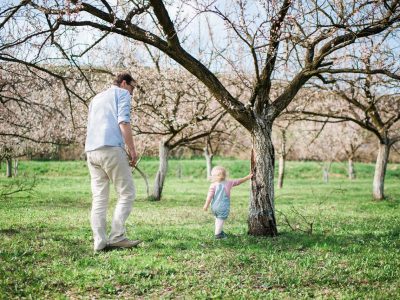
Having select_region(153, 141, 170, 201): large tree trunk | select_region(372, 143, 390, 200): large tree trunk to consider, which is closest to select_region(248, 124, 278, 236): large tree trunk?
select_region(153, 141, 170, 201): large tree trunk

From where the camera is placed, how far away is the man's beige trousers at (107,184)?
6395 millimetres

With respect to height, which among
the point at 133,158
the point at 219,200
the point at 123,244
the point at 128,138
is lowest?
the point at 123,244

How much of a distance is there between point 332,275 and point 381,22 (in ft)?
15.5

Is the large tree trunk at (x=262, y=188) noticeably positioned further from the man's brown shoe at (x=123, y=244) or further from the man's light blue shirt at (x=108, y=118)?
the man's light blue shirt at (x=108, y=118)

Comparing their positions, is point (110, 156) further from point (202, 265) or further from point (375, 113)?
point (375, 113)

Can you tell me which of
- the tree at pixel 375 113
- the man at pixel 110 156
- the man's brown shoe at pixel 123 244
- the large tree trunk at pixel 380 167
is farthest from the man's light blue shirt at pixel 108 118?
the large tree trunk at pixel 380 167

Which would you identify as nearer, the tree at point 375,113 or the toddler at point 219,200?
the toddler at point 219,200

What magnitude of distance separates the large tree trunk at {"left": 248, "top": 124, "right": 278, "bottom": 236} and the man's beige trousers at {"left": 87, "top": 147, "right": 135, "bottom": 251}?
270 cm

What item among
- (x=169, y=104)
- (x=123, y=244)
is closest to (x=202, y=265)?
(x=123, y=244)

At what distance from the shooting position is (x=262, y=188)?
840 cm

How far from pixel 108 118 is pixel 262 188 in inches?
130

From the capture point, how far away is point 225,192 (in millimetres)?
8141

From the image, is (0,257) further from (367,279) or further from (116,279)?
(367,279)

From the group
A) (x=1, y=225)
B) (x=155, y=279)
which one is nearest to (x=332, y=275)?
(x=155, y=279)
